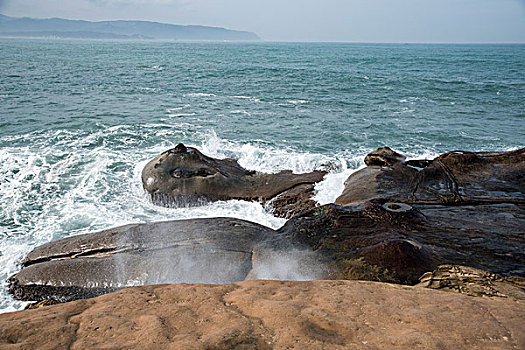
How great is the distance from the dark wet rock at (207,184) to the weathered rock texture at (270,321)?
4.59m

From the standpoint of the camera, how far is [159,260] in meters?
4.88

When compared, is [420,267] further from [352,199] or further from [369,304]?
[352,199]

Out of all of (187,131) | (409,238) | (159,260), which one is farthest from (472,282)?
(187,131)

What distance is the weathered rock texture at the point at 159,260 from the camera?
4.64 metres

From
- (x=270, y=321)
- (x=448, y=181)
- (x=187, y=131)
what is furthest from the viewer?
(x=187, y=131)

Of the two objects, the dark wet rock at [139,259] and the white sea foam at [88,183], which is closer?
the dark wet rock at [139,259]

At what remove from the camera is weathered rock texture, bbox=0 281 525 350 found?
2.44 m

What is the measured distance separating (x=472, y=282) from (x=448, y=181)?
12.5ft

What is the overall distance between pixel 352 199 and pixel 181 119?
37.7 ft

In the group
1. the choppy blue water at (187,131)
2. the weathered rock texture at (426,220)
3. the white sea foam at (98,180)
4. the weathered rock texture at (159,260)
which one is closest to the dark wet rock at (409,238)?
the weathered rock texture at (426,220)

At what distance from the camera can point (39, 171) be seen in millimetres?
10383

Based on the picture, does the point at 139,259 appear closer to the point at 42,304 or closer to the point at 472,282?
the point at 42,304

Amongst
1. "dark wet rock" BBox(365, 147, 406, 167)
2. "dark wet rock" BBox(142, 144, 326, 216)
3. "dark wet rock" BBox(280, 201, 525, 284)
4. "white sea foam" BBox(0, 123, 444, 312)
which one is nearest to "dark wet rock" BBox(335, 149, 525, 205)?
"dark wet rock" BBox(365, 147, 406, 167)

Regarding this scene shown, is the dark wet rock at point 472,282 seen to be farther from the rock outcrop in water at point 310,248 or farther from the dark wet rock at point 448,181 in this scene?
the dark wet rock at point 448,181
